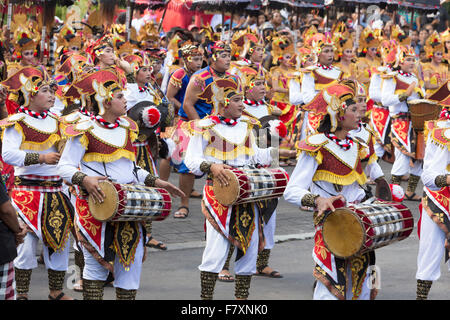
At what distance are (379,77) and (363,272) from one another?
7.65 metres

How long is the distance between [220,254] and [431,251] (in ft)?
5.59

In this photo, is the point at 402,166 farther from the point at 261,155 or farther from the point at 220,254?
the point at 220,254

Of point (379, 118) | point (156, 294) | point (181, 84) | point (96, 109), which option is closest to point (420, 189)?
point (379, 118)

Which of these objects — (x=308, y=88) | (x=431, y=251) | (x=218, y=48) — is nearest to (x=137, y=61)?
(x=218, y=48)

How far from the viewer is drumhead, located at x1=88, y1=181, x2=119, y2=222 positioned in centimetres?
601

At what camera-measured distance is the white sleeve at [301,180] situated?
6.05 m

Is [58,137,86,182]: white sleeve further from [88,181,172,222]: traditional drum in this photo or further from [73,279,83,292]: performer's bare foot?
[73,279,83,292]: performer's bare foot

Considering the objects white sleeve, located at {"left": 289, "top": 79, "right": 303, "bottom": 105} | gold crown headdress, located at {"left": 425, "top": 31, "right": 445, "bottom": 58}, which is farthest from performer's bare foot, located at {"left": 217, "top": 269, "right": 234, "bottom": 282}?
gold crown headdress, located at {"left": 425, "top": 31, "right": 445, "bottom": 58}

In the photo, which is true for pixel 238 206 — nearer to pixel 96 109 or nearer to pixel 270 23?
pixel 96 109

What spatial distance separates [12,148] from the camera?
7.06m

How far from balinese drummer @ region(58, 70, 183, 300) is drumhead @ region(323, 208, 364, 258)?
1.32 meters

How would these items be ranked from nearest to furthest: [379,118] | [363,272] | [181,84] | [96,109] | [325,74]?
[363,272] < [96,109] < [181,84] < [325,74] < [379,118]

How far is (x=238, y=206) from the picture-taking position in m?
7.00

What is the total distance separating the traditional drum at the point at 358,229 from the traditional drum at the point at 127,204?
129cm
